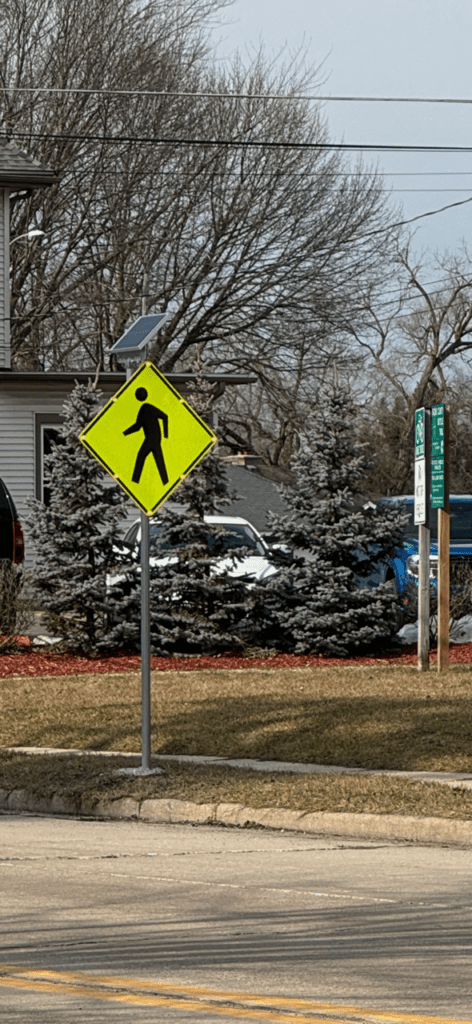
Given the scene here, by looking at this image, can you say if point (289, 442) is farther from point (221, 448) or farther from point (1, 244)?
point (1, 244)

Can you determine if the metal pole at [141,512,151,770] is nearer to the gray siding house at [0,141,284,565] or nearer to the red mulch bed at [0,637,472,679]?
the red mulch bed at [0,637,472,679]

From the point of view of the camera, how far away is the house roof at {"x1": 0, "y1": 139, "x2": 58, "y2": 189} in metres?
30.9

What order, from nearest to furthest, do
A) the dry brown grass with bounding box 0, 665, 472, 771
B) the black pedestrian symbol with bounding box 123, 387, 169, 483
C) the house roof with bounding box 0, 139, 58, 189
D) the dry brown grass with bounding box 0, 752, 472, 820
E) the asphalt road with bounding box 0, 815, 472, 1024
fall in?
the asphalt road with bounding box 0, 815, 472, 1024
the dry brown grass with bounding box 0, 752, 472, 820
the black pedestrian symbol with bounding box 123, 387, 169, 483
the dry brown grass with bounding box 0, 665, 472, 771
the house roof with bounding box 0, 139, 58, 189

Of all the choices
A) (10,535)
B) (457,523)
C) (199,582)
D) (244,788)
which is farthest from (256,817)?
(457,523)

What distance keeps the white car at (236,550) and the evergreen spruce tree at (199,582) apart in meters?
0.07

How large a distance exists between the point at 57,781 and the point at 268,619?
8393 millimetres

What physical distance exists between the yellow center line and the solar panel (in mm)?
6017

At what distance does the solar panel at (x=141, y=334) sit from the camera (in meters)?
10.9

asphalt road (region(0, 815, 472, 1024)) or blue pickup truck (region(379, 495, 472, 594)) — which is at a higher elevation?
blue pickup truck (region(379, 495, 472, 594))

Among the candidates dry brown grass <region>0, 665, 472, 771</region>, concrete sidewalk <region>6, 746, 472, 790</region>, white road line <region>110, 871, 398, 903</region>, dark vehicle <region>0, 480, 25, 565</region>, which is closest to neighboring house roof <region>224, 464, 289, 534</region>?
dark vehicle <region>0, 480, 25, 565</region>

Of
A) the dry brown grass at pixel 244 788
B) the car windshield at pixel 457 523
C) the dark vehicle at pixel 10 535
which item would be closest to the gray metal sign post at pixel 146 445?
the dry brown grass at pixel 244 788

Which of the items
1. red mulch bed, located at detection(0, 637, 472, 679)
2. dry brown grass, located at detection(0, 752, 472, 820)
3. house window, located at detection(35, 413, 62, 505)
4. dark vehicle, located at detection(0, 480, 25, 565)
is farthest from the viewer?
house window, located at detection(35, 413, 62, 505)

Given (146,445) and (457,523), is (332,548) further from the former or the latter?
(146,445)

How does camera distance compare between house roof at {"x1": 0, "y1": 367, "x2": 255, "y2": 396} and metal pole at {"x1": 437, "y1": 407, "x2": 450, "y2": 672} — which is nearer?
metal pole at {"x1": 437, "y1": 407, "x2": 450, "y2": 672}
